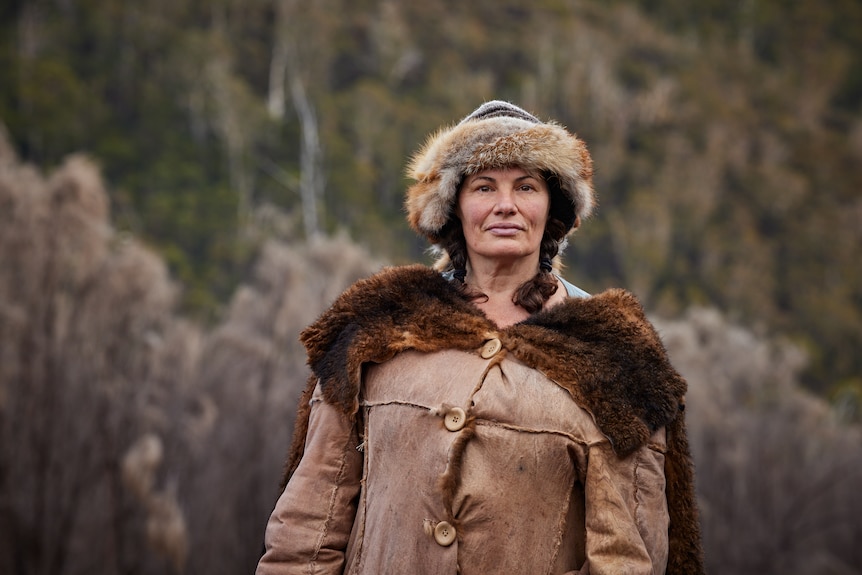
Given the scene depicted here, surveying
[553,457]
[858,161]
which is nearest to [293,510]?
[553,457]

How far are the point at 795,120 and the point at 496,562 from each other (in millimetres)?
46206

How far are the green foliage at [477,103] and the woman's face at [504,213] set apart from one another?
24.2 metres

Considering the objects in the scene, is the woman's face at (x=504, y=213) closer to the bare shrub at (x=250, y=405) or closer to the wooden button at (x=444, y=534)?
the wooden button at (x=444, y=534)

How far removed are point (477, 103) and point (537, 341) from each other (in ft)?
120

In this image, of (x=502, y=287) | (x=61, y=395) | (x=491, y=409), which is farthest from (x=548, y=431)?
(x=61, y=395)

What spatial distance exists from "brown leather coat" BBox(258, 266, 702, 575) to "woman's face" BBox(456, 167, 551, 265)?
0.15m

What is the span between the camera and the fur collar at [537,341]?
2365mm

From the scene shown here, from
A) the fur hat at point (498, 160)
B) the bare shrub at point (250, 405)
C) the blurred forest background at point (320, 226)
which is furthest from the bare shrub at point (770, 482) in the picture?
the fur hat at point (498, 160)

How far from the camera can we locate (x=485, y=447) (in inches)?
92.0

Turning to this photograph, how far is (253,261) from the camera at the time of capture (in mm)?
29250

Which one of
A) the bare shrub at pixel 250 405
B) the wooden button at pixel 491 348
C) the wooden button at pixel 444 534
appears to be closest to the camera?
the wooden button at pixel 444 534

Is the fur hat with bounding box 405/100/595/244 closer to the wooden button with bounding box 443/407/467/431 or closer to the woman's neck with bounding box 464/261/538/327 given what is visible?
the woman's neck with bounding box 464/261/538/327

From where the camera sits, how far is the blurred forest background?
13.5 meters

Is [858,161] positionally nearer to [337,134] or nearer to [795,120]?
[795,120]
